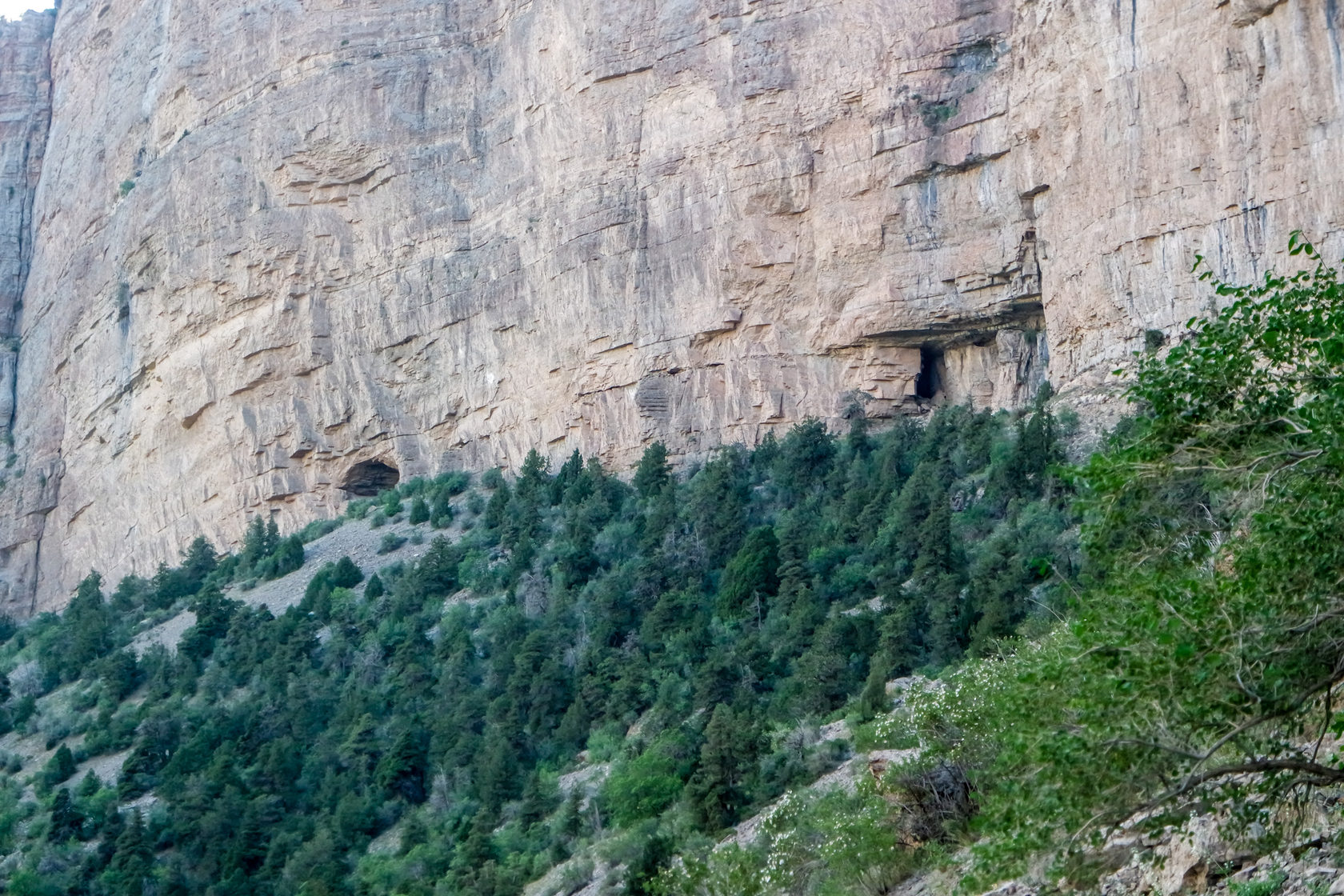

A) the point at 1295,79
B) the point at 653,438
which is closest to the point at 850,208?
the point at 653,438

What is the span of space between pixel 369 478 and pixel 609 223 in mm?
13174

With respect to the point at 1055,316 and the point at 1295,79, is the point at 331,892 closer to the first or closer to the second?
the point at 1055,316

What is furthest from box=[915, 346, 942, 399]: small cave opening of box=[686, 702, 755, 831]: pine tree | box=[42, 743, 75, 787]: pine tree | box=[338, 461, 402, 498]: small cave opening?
box=[42, 743, 75, 787]: pine tree

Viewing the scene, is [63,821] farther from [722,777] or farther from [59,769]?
[722,777]

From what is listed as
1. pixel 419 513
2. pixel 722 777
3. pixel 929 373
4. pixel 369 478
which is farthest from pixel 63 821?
pixel 929 373

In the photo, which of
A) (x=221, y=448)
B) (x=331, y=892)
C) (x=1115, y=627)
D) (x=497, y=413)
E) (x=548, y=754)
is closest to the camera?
(x=1115, y=627)

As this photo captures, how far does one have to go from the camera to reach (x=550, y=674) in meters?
37.6

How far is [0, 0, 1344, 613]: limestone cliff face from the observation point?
132 feet

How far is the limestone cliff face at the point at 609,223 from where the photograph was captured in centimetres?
4022

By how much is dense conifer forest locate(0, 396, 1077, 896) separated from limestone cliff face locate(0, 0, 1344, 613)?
9.67 feet

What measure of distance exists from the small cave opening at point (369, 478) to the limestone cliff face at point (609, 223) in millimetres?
361

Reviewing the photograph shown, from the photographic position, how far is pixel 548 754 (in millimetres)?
35125

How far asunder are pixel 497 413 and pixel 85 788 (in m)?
17.8

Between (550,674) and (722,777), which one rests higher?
(550,674)
